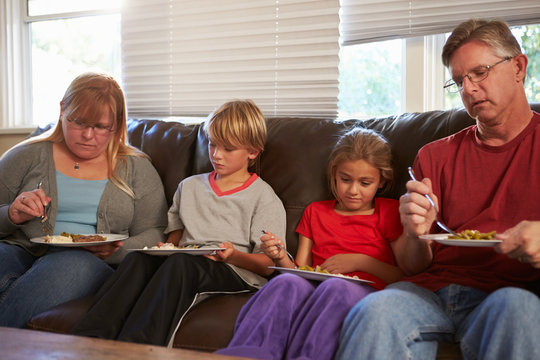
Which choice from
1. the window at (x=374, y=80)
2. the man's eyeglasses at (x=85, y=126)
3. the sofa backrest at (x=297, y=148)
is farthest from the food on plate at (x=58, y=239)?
the window at (x=374, y=80)

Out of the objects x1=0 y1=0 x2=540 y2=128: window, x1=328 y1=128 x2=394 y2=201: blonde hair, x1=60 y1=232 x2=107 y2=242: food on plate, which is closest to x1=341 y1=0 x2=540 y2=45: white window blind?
x1=0 y1=0 x2=540 y2=128: window

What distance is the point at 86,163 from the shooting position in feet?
7.67

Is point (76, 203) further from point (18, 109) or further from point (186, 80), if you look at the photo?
point (18, 109)

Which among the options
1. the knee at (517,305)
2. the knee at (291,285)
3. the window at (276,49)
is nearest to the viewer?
the knee at (517,305)

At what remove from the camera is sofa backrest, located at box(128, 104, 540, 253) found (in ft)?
6.79

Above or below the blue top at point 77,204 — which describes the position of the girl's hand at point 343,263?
below

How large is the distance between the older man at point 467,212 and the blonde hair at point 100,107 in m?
1.19

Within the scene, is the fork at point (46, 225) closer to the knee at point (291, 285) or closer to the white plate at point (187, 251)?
the white plate at point (187, 251)

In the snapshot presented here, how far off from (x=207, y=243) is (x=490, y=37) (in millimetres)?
1177

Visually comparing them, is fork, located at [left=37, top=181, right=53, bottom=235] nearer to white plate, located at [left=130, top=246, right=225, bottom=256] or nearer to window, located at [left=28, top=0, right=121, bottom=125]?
white plate, located at [left=130, top=246, right=225, bottom=256]

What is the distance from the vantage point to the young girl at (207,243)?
1657 millimetres

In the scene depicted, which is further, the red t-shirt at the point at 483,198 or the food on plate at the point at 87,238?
the food on plate at the point at 87,238

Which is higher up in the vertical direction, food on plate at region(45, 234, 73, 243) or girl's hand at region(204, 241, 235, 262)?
food on plate at region(45, 234, 73, 243)

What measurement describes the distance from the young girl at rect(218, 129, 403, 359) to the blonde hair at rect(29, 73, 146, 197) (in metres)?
0.80
